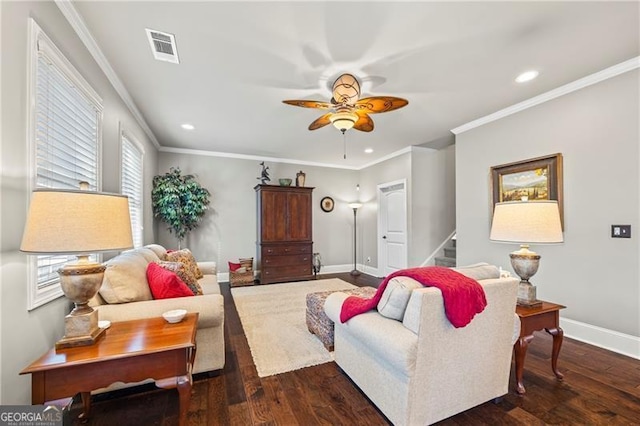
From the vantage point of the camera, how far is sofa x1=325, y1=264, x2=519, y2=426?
1.46 m

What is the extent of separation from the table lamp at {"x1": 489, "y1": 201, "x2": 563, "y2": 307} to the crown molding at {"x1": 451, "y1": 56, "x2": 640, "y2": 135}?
5.60 feet

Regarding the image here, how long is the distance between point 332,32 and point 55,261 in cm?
250

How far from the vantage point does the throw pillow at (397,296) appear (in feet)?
5.20

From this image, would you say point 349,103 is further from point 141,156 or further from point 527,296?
point 141,156

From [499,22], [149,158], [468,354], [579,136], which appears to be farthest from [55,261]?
[579,136]

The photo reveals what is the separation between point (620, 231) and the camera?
8.41 feet

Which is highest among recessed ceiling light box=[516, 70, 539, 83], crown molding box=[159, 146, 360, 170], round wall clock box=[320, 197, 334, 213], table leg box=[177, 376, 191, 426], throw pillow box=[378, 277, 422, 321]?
recessed ceiling light box=[516, 70, 539, 83]

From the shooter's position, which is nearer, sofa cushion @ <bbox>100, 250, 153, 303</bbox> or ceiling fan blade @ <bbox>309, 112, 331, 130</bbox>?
sofa cushion @ <bbox>100, 250, 153, 303</bbox>

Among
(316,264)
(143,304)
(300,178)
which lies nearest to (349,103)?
(143,304)

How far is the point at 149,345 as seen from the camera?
1367 millimetres

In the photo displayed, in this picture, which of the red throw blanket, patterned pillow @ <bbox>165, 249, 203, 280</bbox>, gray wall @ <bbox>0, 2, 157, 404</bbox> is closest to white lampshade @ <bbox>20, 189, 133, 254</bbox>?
gray wall @ <bbox>0, 2, 157, 404</bbox>

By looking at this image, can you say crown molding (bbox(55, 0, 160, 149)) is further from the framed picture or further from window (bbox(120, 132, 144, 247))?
the framed picture

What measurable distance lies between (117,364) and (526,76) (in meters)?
3.91

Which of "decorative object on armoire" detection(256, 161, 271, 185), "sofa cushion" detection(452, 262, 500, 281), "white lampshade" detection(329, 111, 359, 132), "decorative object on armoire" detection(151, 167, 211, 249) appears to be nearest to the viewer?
"sofa cushion" detection(452, 262, 500, 281)
